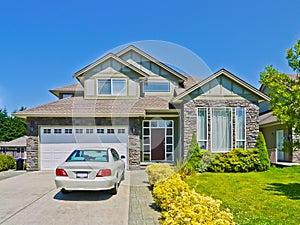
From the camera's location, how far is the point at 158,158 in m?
20.2

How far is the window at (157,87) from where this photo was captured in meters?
22.6

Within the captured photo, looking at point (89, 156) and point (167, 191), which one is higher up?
point (89, 156)

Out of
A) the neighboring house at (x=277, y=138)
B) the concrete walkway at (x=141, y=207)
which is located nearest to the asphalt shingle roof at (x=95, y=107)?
the concrete walkway at (x=141, y=207)

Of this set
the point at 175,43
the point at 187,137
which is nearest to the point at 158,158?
the point at 187,137

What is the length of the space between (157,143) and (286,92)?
10.3 metres

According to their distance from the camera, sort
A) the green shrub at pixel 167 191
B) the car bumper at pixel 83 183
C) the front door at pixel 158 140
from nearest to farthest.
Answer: the green shrub at pixel 167 191 < the car bumper at pixel 83 183 < the front door at pixel 158 140

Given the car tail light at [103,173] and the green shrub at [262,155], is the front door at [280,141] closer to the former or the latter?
the green shrub at [262,155]

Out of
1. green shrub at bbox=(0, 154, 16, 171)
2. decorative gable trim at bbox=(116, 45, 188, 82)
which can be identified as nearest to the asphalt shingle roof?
decorative gable trim at bbox=(116, 45, 188, 82)

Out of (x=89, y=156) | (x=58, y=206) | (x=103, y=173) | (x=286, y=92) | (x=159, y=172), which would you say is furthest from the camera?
(x=286, y=92)

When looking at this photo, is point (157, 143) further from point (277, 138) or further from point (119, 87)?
point (277, 138)

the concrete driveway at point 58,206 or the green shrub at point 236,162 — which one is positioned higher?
the green shrub at point 236,162

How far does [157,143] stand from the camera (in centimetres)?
2009

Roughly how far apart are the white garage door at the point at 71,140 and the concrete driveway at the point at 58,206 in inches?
228

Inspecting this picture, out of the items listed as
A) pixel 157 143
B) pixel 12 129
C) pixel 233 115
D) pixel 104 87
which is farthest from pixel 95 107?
pixel 12 129
